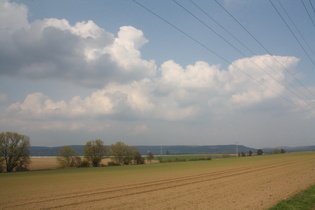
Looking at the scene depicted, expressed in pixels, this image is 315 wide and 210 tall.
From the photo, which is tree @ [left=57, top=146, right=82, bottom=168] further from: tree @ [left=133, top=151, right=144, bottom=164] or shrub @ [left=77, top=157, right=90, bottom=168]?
tree @ [left=133, top=151, right=144, bottom=164]

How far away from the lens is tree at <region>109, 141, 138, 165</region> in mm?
109188

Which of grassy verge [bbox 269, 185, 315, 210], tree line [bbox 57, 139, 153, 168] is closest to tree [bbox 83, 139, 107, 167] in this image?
tree line [bbox 57, 139, 153, 168]

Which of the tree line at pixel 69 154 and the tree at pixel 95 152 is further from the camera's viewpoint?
the tree at pixel 95 152

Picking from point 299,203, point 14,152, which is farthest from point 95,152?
point 299,203

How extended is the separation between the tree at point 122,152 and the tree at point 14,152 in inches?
1463

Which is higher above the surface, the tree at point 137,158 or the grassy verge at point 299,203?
the grassy verge at point 299,203

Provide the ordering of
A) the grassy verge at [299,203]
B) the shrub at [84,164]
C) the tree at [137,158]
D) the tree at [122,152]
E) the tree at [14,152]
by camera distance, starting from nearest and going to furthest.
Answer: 1. the grassy verge at [299,203]
2. the tree at [14,152]
3. the shrub at [84,164]
4. the tree at [122,152]
5. the tree at [137,158]

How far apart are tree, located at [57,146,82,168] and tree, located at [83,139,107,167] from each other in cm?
610

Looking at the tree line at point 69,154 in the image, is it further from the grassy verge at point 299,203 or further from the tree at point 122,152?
the grassy verge at point 299,203

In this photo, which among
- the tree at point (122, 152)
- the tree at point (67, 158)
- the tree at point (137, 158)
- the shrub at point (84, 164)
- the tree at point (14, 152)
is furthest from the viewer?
the tree at point (137, 158)

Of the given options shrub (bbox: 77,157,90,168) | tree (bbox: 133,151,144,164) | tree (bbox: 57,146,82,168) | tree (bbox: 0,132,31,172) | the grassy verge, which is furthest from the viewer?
tree (bbox: 133,151,144,164)

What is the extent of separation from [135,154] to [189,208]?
100.0m

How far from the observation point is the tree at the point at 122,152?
109m

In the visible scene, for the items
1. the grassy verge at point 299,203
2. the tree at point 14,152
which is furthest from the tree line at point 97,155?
the grassy verge at point 299,203
